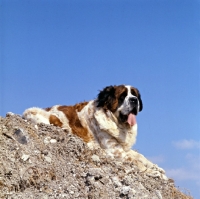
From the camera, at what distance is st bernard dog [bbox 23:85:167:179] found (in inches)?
446

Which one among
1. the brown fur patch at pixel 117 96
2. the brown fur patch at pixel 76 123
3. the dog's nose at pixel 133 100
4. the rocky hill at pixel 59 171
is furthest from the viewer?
the brown fur patch at pixel 117 96

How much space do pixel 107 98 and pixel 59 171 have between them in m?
3.50

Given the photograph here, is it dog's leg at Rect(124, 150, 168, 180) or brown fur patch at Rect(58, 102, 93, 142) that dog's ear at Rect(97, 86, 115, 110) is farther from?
dog's leg at Rect(124, 150, 168, 180)

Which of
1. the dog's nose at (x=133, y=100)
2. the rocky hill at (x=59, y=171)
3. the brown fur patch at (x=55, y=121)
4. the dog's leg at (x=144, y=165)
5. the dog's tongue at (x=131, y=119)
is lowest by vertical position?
Result: the rocky hill at (x=59, y=171)

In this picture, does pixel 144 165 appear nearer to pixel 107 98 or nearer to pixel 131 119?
pixel 131 119

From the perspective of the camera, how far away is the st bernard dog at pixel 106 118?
37.2ft

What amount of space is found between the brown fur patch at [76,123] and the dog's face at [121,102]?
0.60 m

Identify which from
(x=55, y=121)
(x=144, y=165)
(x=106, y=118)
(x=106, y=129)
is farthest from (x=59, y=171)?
(x=106, y=118)

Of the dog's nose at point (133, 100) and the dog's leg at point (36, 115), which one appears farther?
the dog's leg at point (36, 115)

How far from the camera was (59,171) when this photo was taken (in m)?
8.48

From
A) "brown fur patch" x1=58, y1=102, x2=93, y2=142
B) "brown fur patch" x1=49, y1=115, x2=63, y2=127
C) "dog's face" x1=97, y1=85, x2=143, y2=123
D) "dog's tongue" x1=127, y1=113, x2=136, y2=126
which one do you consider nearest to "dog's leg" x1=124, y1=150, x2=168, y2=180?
"dog's tongue" x1=127, y1=113, x2=136, y2=126

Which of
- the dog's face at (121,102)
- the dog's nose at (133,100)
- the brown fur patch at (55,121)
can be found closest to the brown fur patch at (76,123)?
the brown fur patch at (55,121)

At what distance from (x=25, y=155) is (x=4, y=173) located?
581 mm

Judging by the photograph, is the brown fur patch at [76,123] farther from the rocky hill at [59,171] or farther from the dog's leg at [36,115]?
the rocky hill at [59,171]
